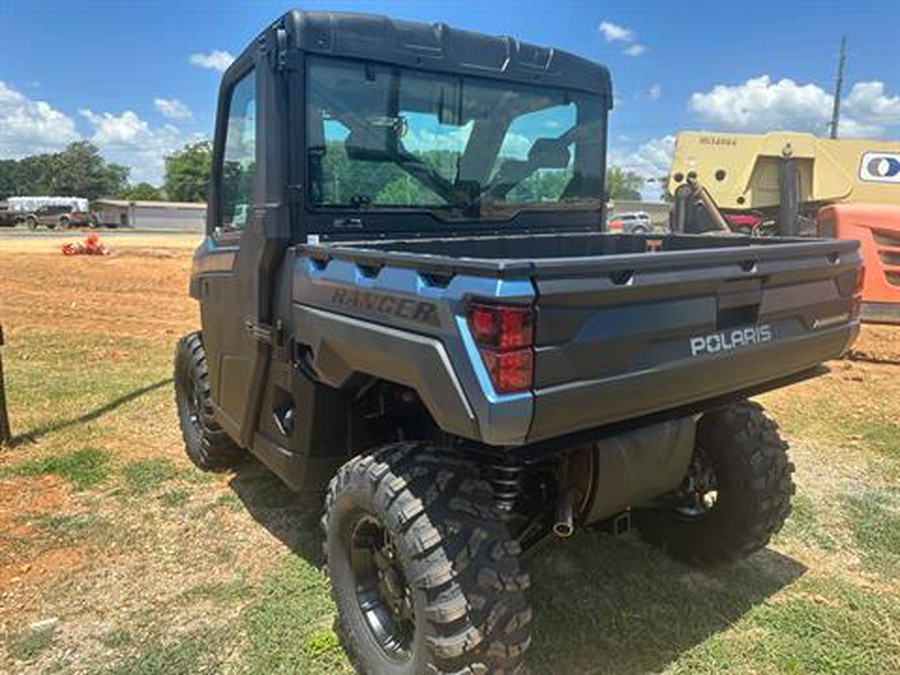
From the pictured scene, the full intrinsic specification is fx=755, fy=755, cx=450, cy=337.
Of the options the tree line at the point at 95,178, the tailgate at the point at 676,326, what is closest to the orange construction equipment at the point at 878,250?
the tailgate at the point at 676,326

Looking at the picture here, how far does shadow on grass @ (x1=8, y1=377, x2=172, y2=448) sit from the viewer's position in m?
5.42

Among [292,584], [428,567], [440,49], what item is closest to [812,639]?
[428,567]

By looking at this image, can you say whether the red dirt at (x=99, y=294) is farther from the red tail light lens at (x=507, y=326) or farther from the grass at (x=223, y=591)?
the red tail light lens at (x=507, y=326)

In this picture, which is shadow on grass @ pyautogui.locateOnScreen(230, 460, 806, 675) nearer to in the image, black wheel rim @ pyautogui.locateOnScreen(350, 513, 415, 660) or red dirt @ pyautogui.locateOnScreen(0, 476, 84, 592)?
black wheel rim @ pyautogui.locateOnScreen(350, 513, 415, 660)

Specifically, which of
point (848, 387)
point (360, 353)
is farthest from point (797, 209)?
point (360, 353)

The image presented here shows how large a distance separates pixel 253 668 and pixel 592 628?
1.39 metres

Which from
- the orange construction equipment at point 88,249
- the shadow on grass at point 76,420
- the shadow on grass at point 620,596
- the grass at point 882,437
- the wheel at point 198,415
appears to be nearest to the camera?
the shadow on grass at point 620,596

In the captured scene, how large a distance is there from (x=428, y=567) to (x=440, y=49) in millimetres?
2324

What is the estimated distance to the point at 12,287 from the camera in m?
14.8

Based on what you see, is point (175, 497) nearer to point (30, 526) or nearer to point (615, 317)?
point (30, 526)

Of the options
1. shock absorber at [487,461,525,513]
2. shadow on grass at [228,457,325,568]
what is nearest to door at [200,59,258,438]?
shadow on grass at [228,457,325,568]

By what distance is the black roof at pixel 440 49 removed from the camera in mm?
3168

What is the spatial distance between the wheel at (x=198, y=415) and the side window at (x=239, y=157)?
95 cm

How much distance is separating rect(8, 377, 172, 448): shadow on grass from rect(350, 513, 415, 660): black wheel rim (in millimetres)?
3576
